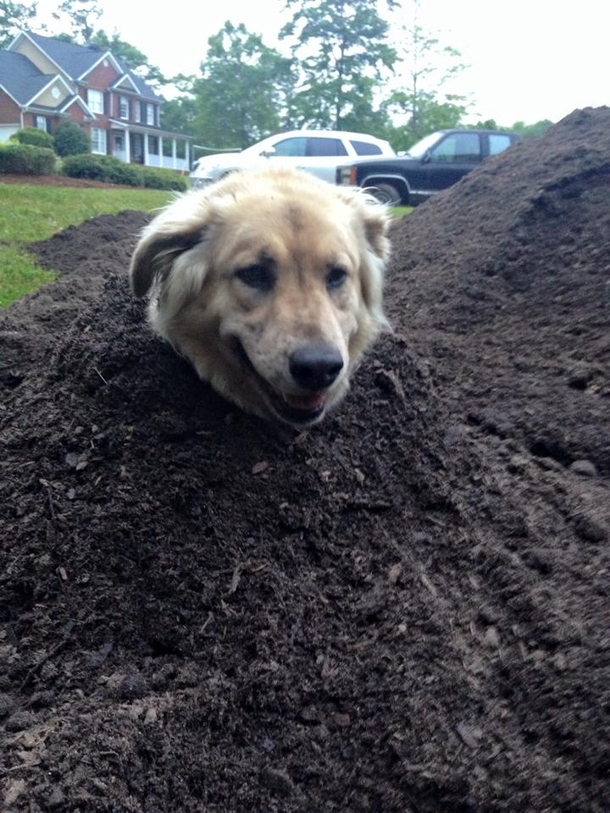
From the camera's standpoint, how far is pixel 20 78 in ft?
157

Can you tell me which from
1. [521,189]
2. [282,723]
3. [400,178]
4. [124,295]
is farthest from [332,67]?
[282,723]

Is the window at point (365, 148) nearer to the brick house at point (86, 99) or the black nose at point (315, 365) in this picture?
the black nose at point (315, 365)

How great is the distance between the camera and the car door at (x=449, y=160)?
582 inches

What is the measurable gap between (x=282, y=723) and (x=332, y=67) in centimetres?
4038

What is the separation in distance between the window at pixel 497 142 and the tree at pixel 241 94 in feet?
85.5

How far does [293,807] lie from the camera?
218 centimetres

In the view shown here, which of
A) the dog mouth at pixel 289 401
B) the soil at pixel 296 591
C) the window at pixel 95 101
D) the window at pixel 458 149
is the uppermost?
the window at pixel 95 101

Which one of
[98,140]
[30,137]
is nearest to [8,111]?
[98,140]

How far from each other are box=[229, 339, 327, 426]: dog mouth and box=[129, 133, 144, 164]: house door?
176 feet

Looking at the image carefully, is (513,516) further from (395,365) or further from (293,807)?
(293,807)

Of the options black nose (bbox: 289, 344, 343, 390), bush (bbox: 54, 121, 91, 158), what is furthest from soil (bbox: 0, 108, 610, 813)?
bush (bbox: 54, 121, 91, 158)

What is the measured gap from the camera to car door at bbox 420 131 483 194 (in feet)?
48.5

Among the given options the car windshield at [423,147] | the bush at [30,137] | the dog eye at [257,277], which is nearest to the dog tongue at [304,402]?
the dog eye at [257,277]

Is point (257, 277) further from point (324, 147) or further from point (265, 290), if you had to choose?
point (324, 147)
